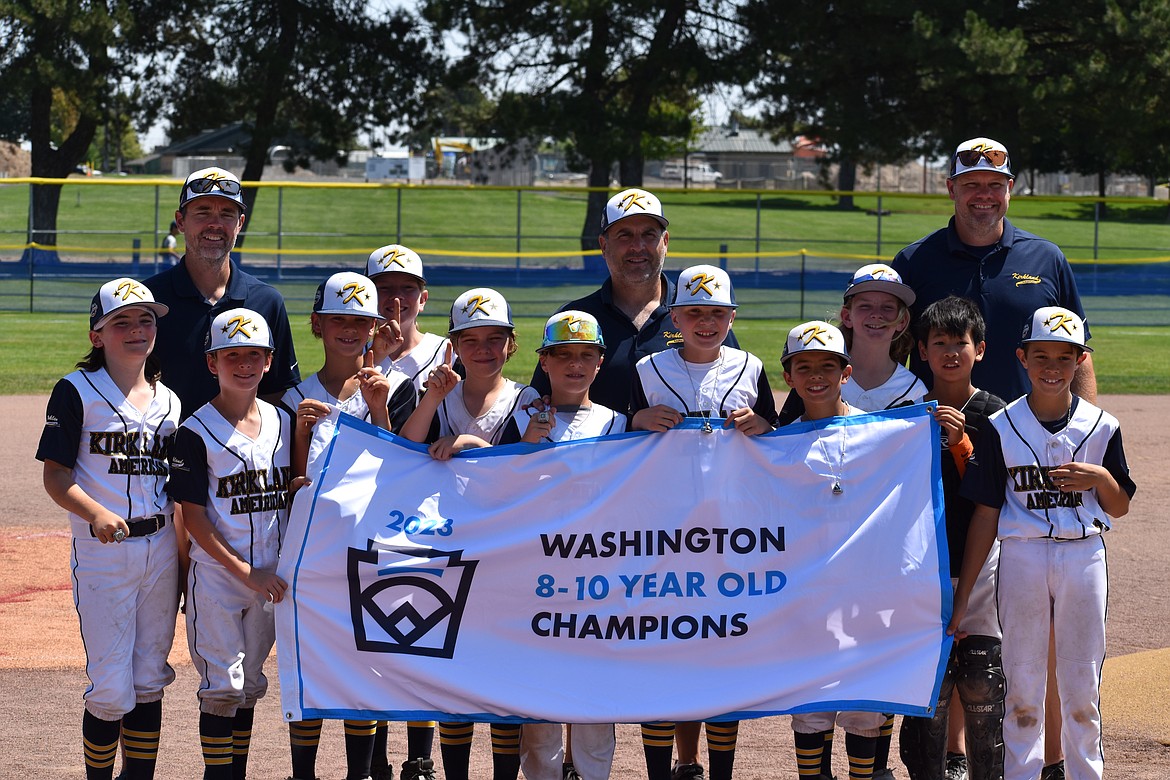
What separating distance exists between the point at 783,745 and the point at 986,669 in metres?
1.40

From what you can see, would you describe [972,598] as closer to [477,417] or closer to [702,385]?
[702,385]

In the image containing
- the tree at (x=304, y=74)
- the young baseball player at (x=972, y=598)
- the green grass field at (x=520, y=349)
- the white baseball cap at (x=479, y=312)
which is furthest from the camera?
the tree at (x=304, y=74)

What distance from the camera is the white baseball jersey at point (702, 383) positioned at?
17.7 feet

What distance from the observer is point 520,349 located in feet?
68.7

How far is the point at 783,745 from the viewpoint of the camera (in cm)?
631

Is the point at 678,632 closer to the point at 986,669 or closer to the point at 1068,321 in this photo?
the point at 986,669

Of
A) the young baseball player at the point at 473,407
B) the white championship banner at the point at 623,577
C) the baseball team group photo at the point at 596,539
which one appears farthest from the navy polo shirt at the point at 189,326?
the young baseball player at the point at 473,407

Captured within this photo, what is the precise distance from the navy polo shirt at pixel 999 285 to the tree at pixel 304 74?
115 feet

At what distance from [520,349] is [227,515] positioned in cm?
1587

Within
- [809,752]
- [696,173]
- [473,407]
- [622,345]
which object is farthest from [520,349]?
[696,173]

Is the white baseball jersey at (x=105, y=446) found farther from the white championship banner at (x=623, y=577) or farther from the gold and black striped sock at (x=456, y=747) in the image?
the gold and black striped sock at (x=456, y=747)

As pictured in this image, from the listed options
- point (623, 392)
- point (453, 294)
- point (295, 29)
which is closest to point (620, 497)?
point (623, 392)

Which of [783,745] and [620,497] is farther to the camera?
[783,745]

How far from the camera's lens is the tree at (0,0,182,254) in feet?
117
